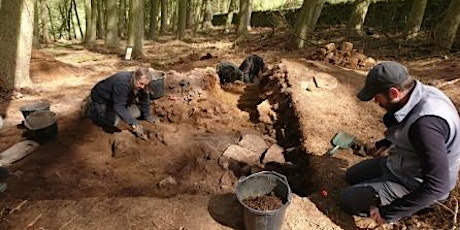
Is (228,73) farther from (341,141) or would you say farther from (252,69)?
(341,141)

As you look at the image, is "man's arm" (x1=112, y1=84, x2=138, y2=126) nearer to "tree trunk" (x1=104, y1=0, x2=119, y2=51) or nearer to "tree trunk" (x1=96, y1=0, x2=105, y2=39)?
"tree trunk" (x1=104, y1=0, x2=119, y2=51)

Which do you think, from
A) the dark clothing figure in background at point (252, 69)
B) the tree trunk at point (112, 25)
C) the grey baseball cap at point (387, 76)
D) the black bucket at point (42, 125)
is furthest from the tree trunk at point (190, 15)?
the grey baseball cap at point (387, 76)

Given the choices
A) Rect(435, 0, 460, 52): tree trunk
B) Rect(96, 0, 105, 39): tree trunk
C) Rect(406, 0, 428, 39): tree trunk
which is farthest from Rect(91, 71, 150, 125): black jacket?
Rect(96, 0, 105, 39): tree trunk

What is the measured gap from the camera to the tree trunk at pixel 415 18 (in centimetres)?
1024

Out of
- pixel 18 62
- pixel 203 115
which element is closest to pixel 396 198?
pixel 203 115

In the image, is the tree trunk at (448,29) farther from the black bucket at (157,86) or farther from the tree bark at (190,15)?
the tree bark at (190,15)

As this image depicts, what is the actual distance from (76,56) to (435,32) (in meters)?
11.4

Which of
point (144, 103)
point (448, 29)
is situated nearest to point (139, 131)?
point (144, 103)

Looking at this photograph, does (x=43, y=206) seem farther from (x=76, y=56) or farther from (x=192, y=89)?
(x=76, y=56)

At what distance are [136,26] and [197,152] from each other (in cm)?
717

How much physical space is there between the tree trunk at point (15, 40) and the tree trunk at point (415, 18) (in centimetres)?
986

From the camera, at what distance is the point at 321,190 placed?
390 centimetres

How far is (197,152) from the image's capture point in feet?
18.5

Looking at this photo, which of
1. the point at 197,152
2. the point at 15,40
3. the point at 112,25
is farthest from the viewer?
the point at 112,25
